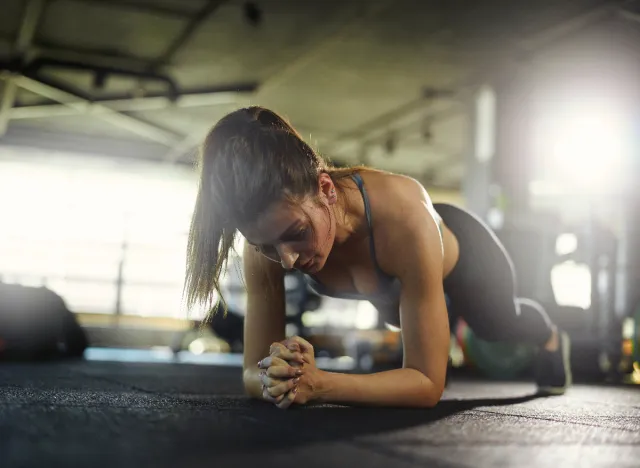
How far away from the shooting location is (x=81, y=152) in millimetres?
8234

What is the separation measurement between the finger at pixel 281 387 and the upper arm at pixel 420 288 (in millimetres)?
267

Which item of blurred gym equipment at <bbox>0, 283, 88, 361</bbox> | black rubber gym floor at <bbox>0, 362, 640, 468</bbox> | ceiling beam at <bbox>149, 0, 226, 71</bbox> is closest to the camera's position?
black rubber gym floor at <bbox>0, 362, 640, 468</bbox>

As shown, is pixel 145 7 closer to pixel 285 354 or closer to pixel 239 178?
pixel 239 178

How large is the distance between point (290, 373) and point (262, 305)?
1.26 feet

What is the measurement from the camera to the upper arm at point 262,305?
5.44 ft

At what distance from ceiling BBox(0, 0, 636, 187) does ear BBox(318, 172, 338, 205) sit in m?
3.44

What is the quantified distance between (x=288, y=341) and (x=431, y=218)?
45 cm

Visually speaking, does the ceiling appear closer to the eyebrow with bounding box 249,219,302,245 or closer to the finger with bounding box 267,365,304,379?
the eyebrow with bounding box 249,219,302,245

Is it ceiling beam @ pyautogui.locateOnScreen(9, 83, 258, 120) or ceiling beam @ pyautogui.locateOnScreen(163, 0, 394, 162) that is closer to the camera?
ceiling beam @ pyautogui.locateOnScreen(163, 0, 394, 162)

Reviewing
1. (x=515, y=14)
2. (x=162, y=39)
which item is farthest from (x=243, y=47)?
(x=515, y=14)

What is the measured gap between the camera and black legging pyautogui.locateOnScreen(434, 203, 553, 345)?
2.02 m

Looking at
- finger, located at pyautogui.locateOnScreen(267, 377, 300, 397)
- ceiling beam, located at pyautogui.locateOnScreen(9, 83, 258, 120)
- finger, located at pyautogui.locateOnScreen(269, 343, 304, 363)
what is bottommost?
finger, located at pyautogui.locateOnScreen(267, 377, 300, 397)

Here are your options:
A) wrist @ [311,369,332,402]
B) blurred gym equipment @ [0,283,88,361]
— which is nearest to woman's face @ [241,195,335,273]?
wrist @ [311,369,332,402]

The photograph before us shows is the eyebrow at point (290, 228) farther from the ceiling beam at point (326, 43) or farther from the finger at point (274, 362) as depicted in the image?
the ceiling beam at point (326, 43)
